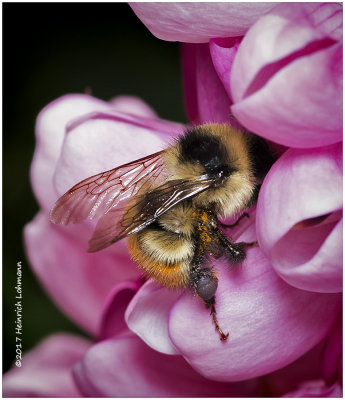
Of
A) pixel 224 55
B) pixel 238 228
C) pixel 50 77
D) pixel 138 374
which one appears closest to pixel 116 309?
pixel 138 374

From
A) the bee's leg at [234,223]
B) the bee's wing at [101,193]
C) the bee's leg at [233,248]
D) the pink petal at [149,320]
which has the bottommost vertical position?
the pink petal at [149,320]

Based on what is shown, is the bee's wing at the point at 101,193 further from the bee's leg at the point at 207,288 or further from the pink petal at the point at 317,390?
the pink petal at the point at 317,390

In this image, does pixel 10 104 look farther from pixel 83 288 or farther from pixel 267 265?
pixel 267 265

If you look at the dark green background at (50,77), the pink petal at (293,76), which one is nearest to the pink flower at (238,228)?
the pink petal at (293,76)

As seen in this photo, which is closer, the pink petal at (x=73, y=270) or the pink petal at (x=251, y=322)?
the pink petal at (x=251, y=322)

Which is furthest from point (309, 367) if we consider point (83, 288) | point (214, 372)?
point (83, 288)

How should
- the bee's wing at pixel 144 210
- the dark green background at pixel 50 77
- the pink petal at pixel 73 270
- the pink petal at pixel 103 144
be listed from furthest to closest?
the dark green background at pixel 50 77 < the pink petal at pixel 73 270 < the pink petal at pixel 103 144 < the bee's wing at pixel 144 210

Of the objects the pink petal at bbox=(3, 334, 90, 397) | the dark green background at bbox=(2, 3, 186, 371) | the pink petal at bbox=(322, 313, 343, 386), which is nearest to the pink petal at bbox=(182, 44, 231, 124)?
the pink petal at bbox=(322, 313, 343, 386)
